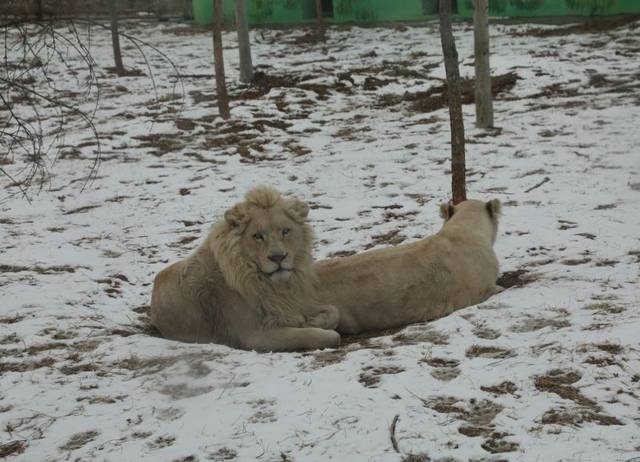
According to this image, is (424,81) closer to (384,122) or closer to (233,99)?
(384,122)

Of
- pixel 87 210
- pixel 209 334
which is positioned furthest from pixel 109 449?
pixel 87 210

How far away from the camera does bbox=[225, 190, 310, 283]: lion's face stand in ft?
21.0

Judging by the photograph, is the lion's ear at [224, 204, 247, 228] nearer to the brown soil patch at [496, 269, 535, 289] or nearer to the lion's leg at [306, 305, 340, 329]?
the lion's leg at [306, 305, 340, 329]

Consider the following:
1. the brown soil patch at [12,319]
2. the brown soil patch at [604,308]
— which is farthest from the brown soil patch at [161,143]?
the brown soil patch at [604,308]

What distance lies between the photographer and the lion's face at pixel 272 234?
641 cm

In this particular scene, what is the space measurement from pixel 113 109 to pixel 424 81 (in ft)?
23.2

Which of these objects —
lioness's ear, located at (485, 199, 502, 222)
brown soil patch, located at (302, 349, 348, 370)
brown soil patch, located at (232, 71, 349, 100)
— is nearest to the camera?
brown soil patch, located at (302, 349, 348, 370)

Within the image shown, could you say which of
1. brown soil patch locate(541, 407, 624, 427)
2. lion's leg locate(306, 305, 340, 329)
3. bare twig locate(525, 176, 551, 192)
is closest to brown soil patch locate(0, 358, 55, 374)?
lion's leg locate(306, 305, 340, 329)

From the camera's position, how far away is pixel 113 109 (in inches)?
684

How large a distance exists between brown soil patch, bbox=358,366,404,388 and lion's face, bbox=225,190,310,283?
1.43m

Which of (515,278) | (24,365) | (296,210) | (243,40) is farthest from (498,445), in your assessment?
(243,40)

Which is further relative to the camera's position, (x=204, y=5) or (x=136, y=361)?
(x=204, y=5)

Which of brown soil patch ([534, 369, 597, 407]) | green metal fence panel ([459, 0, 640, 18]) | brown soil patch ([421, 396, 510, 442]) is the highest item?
green metal fence panel ([459, 0, 640, 18])

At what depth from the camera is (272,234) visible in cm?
649
